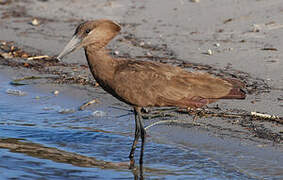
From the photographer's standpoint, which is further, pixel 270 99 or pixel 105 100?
pixel 105 100

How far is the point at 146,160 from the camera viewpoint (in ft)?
19.4

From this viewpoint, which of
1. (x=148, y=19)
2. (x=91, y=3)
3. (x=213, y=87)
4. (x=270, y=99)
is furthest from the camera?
(x=91, y=3)

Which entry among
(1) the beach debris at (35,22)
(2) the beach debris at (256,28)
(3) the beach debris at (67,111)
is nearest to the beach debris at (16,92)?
(3) the beach debris at (67,111)

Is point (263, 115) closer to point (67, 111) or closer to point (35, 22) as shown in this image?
point (67, 111)

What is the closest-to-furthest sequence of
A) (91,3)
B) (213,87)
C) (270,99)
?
1. (213,87)
2. (270,99)
3. (91,3)

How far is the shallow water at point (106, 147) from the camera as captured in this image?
17.9 ft

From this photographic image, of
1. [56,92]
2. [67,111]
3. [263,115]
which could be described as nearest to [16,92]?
[56,92]

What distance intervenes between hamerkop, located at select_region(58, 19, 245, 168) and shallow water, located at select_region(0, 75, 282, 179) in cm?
63

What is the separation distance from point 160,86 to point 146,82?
5.7 inches

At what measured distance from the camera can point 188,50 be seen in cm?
885

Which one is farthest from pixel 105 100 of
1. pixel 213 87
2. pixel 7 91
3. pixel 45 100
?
pixel 213 87

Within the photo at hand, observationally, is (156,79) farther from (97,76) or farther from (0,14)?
(0,14)

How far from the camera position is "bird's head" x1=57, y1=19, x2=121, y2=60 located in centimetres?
552

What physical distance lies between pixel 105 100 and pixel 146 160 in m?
1.68
